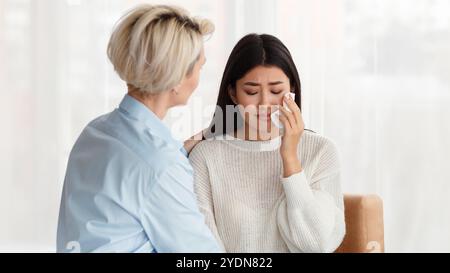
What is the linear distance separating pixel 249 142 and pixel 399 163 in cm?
136

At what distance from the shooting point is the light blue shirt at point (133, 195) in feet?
4.33

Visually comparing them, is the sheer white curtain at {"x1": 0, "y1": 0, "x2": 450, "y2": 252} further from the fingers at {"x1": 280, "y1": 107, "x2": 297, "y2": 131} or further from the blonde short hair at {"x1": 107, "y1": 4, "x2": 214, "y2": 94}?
the blonde short hair at {"x1": 107, "y1": 4, "x2": 214, "y2": 94}

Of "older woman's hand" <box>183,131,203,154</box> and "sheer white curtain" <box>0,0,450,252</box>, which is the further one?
"sheer white curtain" <box>0,0,450,252</box>

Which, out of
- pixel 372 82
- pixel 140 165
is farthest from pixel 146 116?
pixel 372 82

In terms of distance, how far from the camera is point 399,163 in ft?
9.73

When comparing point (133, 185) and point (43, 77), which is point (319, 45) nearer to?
point (43, 77)

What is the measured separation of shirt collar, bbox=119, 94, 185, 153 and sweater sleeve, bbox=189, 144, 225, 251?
30 centimetres

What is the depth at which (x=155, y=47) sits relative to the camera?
4.40 feet

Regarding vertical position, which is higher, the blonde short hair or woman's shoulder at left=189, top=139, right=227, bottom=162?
the blonde short hair

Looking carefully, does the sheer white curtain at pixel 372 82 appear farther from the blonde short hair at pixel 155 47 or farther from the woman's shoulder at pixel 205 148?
the blonde short hair at pixel 155 47

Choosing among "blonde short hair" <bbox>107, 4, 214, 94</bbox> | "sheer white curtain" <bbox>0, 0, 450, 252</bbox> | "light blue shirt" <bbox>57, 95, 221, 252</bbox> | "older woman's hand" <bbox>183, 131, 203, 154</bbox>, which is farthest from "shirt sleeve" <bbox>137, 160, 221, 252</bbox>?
"sheer white curtain" <bbox>0, 0, 450, 252</bbox>

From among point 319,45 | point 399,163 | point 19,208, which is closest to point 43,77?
point 19,208

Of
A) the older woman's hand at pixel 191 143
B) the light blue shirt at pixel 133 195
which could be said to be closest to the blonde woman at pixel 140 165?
the light blue shirt at pixel 133 195

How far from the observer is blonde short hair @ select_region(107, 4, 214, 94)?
1.35m
